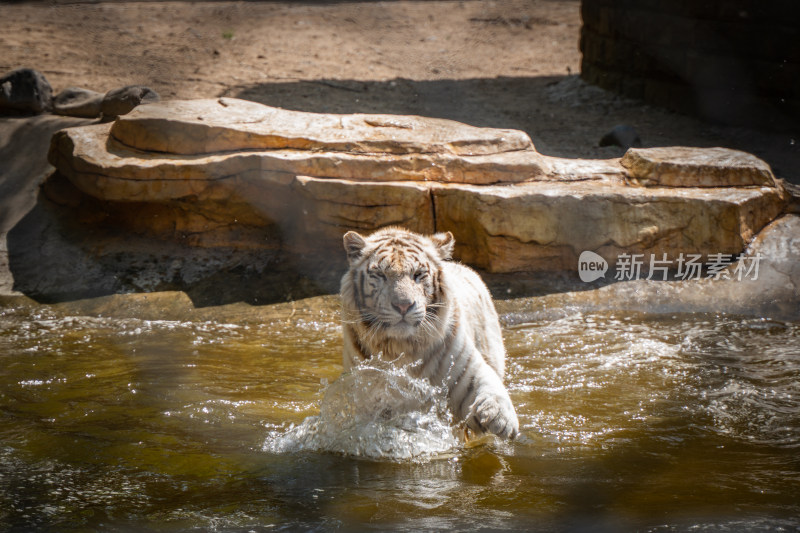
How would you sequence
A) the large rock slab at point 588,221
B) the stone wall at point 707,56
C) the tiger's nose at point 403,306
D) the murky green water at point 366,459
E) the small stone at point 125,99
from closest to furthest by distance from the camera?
the murky green water at point 366,459
the tiger's nose at point 403,306
the large rock slab at point 588,221
the small stone at point 125,99
the stone wall at point 707,56

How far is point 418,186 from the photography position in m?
5.82

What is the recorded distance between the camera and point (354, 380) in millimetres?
3691

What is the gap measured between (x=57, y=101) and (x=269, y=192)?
2.95 meters

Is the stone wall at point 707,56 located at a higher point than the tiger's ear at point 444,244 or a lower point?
higher

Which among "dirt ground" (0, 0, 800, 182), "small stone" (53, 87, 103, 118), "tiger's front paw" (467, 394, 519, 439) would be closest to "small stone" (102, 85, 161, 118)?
"small stone" (53, 87, 103, 118)

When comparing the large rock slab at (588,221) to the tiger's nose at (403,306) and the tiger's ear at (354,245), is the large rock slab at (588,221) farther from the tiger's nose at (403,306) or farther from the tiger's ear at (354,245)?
the tiger's nose at (403,306)

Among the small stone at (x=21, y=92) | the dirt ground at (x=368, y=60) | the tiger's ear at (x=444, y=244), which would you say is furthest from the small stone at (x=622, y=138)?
the small stone at (x=21, y=92)

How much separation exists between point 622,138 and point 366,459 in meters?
5.10

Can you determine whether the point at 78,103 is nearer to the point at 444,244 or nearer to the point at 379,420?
the point at 444,244

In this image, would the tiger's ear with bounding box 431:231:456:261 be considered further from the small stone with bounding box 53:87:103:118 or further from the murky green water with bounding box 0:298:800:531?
the small stone with bounding box 53:87:103:118

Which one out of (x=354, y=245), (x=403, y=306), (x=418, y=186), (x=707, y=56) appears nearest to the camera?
(x=403, y=306)

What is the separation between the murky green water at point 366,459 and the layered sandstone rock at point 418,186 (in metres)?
0.68

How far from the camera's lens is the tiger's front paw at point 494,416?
3.32m

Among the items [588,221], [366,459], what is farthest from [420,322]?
[588,221]
